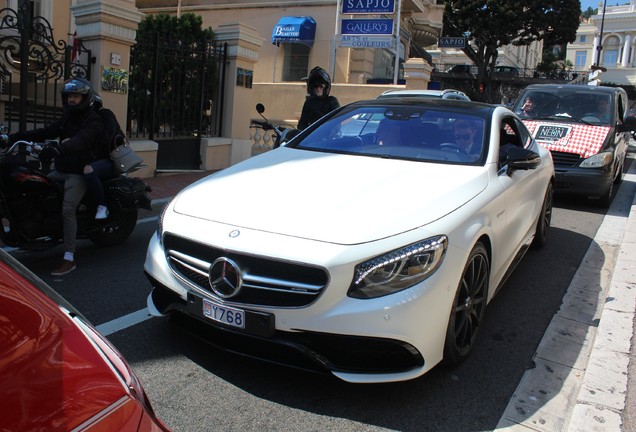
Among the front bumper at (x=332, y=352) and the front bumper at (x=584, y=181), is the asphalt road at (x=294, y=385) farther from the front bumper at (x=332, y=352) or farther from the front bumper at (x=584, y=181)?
the front bumper at (x=584, y=181)

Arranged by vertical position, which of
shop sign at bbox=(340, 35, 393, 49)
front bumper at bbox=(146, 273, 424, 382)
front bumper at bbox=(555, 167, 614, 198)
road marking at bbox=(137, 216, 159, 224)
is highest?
shop sign at bbox=(340, 35, 393, 49)

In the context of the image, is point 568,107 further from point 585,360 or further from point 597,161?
point 585,360

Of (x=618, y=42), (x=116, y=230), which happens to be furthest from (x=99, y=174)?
(x=618, y=42)

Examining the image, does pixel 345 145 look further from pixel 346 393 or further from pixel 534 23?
pixel 534 23

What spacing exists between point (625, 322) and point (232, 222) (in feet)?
10.1

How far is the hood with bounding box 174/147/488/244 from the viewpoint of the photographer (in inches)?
123

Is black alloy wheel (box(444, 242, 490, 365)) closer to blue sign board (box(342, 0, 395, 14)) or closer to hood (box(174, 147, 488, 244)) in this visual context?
hood (box(174, 147, 488, 244))

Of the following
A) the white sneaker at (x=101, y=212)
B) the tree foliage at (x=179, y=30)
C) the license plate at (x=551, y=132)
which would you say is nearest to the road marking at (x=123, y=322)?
the white sneaker at (x=101, y=212)

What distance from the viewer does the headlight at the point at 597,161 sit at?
356 inches

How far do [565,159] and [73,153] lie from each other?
24.3 ft

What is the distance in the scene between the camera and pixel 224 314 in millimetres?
3076

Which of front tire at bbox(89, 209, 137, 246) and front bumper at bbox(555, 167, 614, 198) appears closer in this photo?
front tire at bbox(89, 209, 137, 246)

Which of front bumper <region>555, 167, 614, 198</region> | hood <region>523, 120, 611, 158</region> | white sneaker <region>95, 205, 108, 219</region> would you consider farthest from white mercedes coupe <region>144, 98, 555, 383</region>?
hood <region>523, 120, 611, 158</region>

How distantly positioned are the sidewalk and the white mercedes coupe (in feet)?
1.59
